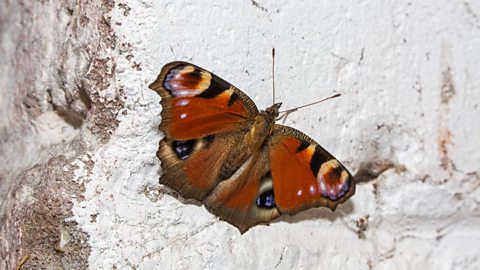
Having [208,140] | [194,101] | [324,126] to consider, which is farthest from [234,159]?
[324,126]

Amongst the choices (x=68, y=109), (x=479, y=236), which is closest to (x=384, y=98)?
(x=479, y=236)

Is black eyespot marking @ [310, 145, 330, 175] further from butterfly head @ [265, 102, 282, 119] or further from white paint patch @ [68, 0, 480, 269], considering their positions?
butterfly head @ [265, 102, 282, 119]

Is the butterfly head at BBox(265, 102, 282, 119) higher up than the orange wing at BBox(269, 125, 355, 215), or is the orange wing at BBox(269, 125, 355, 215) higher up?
the butterfly head at BBox(265, 102, 282, 119)

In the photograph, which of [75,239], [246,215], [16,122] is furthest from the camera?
[16,122]

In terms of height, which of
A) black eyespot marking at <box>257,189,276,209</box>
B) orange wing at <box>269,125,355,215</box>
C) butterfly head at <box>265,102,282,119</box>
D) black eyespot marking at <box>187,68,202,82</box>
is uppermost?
black eyespot marking at <box>187,68,202,82</box>

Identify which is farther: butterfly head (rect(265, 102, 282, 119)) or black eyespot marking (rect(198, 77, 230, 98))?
butterfly head (rect(265, 102, 282, 119))

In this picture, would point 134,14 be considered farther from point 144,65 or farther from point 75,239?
point 75,239

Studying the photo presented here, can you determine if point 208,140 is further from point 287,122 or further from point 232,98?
point 287,122

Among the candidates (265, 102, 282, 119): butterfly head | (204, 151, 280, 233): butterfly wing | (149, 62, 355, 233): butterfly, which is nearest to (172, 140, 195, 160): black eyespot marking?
(149, 62, 355, 233): butterfly
